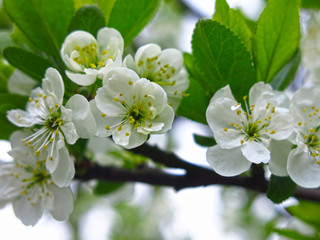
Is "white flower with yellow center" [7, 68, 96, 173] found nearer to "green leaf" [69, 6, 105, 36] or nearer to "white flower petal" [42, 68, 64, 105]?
"white flower petal" [42, 68, 64, 105]

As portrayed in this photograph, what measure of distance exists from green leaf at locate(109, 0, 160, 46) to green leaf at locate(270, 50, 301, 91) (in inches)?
12.9

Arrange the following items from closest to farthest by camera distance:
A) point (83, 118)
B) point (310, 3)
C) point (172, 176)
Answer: point (83, 118) → point (172, 176) → point (310, 3)

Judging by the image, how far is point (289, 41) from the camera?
979 millimetres

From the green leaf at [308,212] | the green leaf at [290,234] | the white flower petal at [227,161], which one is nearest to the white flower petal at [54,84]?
the white flower petal at [227,161]

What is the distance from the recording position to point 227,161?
2.76 ft

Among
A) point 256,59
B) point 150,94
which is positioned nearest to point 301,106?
point 256,59

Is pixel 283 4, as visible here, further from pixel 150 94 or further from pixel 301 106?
pixel 150 94

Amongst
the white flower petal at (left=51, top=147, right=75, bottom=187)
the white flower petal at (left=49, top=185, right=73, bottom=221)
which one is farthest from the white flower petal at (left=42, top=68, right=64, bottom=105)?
the white flower petal at (left=49, top=185, right=73, bottom=221)

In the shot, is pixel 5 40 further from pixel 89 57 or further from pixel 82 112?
pixel 82 112

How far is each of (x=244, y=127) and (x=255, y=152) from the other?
0.11 m

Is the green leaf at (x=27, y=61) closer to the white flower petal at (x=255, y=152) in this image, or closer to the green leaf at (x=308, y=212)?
the white flower petal at (x=255, y=152)

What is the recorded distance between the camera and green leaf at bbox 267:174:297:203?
33.5 inches

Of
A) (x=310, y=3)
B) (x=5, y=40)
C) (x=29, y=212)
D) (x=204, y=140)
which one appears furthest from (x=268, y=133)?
(x=310, y=3)

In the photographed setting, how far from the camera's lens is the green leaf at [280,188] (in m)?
0.85
